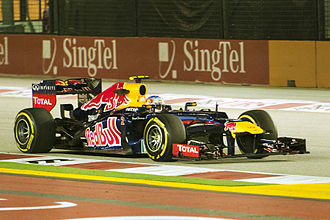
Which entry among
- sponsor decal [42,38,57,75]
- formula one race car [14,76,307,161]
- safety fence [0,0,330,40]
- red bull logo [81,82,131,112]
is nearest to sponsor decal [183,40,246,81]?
safety fence [0,0,330,40]

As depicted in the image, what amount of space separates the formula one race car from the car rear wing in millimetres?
14

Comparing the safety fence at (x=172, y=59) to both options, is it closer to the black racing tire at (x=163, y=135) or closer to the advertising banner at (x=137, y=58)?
the advertising banner at (x=137, y=58)

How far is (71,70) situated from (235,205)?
18.3 m

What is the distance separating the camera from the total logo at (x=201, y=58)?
24.2 meters

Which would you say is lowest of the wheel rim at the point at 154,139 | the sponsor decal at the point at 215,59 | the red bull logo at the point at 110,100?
the wheel rim at the point at 154,139

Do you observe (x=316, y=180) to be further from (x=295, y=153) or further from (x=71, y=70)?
(x=71, y=70)

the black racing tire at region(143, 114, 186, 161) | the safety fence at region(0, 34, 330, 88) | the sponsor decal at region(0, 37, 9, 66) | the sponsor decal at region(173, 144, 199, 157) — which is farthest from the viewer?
the sponsor decal at region(0, 37, 9, 66)

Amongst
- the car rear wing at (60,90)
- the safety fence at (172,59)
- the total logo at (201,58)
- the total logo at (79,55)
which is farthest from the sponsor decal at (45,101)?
the total logo at (79,55)

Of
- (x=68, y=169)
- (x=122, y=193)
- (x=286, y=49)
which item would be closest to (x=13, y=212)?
(x=122, y=193)

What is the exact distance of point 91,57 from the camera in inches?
1064

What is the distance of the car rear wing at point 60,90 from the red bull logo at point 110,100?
577 mm

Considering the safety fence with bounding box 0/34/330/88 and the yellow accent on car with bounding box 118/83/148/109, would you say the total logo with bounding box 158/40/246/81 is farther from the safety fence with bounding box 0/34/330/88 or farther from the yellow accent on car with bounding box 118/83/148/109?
the yellow accent on car with bounding box 118/83/148/109

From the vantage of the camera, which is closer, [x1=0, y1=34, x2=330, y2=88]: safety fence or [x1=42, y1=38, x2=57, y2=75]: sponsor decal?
[x1=0, y1=34, x2=330, y2=88]: safety fence

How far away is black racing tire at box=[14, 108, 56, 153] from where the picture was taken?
13477mm
